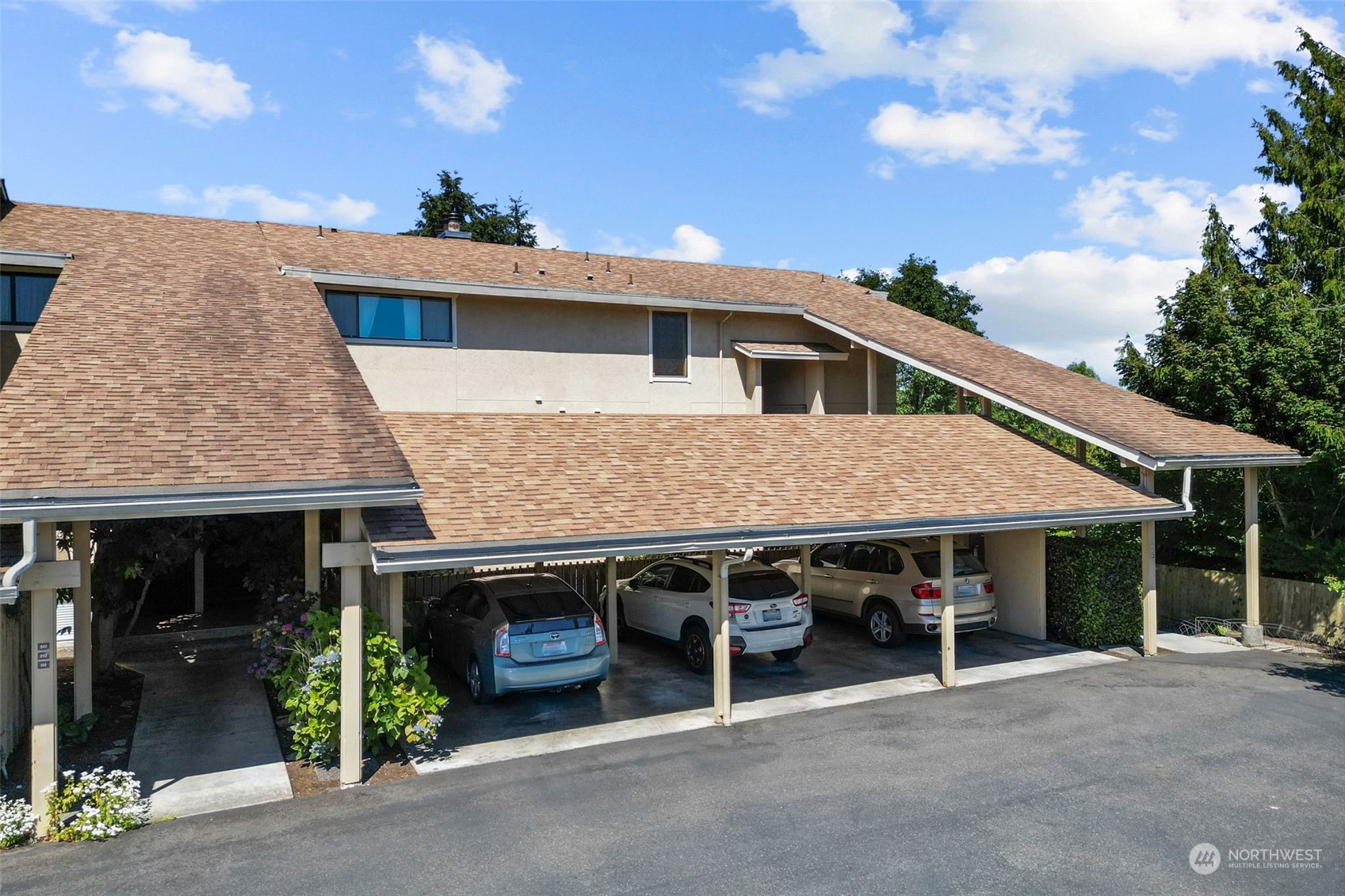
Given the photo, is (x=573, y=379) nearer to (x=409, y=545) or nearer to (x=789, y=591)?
(x=789, y=591)

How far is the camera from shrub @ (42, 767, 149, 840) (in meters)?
7.04

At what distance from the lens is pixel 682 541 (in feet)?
31.0

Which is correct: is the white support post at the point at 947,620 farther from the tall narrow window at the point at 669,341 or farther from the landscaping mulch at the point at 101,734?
the landscaping mulch at the point at 101,734

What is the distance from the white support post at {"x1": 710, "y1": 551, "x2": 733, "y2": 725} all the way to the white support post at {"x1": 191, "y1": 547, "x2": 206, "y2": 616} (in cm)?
1157

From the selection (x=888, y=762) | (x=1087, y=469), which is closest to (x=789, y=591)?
(x=888, y=762)

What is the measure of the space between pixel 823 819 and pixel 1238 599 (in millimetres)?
12183

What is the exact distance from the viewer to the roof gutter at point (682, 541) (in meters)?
8.16

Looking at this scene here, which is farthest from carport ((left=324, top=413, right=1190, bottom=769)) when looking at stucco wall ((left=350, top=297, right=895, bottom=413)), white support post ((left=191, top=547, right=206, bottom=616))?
white support post ((left=191, top=547, right=206, bottom=616))

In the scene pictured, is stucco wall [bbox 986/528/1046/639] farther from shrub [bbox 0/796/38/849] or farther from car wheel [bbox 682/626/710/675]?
shrub [bbox 0/796/38/849]

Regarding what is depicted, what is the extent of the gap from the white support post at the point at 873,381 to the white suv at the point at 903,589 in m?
3.62

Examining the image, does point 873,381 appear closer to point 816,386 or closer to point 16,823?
point 816,386

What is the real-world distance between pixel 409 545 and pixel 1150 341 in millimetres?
16443

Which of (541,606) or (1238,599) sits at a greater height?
(541,606)

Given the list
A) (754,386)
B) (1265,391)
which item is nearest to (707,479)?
(754,386)
